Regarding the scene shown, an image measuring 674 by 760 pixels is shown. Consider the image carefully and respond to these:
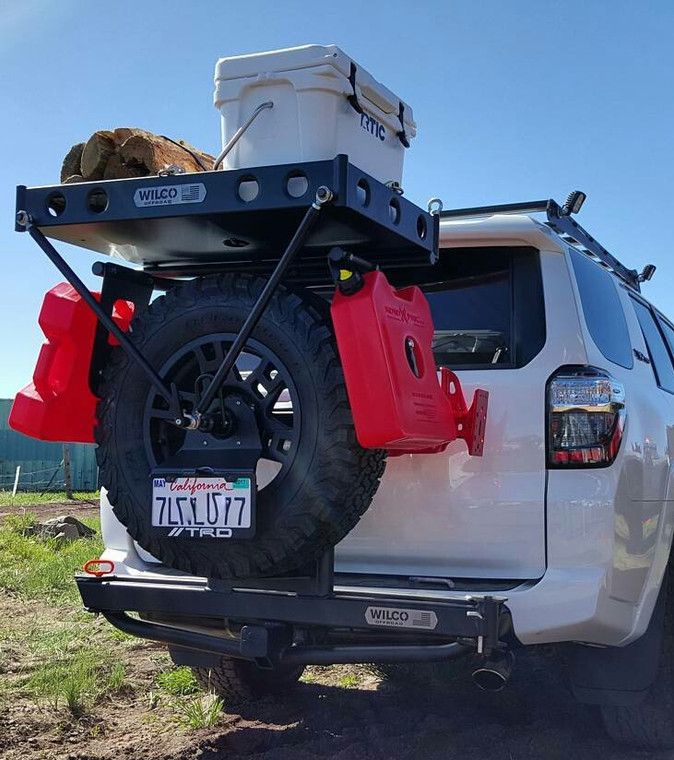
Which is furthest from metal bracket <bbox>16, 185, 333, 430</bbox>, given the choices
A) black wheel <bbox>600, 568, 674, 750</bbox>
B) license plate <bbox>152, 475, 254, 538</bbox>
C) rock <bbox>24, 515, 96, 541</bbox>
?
rock <bbox>24, 515, 96, 541</bbox>

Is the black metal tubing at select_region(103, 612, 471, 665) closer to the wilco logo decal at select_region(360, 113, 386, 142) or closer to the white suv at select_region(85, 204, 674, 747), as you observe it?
the white suv at select_region(85, 204, 674, 747)

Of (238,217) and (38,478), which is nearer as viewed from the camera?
(238,217)

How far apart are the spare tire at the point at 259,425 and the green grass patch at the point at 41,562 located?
374 centimetres

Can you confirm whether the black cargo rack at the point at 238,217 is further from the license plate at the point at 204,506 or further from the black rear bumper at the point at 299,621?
the black rear bumper at the point at 299,621

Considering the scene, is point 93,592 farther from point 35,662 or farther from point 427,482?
point 35,662

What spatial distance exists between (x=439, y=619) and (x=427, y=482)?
500 mm

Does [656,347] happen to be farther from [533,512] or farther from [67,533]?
[67,533]

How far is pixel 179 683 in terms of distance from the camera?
4465mm

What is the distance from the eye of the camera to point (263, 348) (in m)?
2.83

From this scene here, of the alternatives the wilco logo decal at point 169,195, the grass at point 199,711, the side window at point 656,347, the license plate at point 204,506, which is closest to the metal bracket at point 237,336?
the license plate at point 204,506

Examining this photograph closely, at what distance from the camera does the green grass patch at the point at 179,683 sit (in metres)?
4.43

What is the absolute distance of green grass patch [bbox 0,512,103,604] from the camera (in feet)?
21.8

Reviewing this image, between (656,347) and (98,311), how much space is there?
9.17 ft

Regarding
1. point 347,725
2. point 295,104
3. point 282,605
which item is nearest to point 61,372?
point 282,605
